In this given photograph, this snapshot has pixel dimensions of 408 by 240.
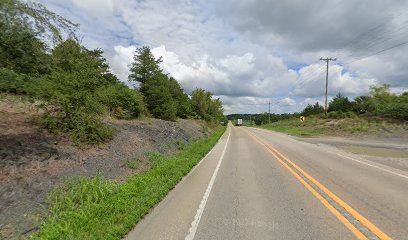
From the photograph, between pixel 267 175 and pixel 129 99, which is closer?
pixel 267 175

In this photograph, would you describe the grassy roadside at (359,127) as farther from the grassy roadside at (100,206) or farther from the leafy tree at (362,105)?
the grassy roadside at (100,206)

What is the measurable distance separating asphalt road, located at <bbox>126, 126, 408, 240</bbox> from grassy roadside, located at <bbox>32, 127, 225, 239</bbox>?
30cm

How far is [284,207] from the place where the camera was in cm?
715

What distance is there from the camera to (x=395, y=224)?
579 centimetres

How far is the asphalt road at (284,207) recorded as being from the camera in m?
5.60

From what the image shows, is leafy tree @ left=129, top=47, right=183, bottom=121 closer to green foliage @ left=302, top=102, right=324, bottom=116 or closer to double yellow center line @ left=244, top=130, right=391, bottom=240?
double yellow center line @ left=244, top=130, right=391, bottom=240

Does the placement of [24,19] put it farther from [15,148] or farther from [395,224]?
[395,224]

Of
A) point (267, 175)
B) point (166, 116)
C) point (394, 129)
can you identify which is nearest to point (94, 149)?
point (267, 175)

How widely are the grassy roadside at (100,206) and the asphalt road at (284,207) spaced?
0.98ft

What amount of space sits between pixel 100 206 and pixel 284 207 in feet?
13.3

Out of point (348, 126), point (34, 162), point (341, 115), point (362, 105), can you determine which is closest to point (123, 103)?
point (34, 162)

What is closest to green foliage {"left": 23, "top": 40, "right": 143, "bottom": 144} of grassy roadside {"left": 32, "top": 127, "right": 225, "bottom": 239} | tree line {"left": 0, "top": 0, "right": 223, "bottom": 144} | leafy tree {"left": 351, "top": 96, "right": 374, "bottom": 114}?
tree line {"left": 0, "top": 0, "right": 223, "bottom": 144}

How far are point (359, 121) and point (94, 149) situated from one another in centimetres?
4601

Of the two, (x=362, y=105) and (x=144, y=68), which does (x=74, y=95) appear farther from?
(x=362, y=105)
